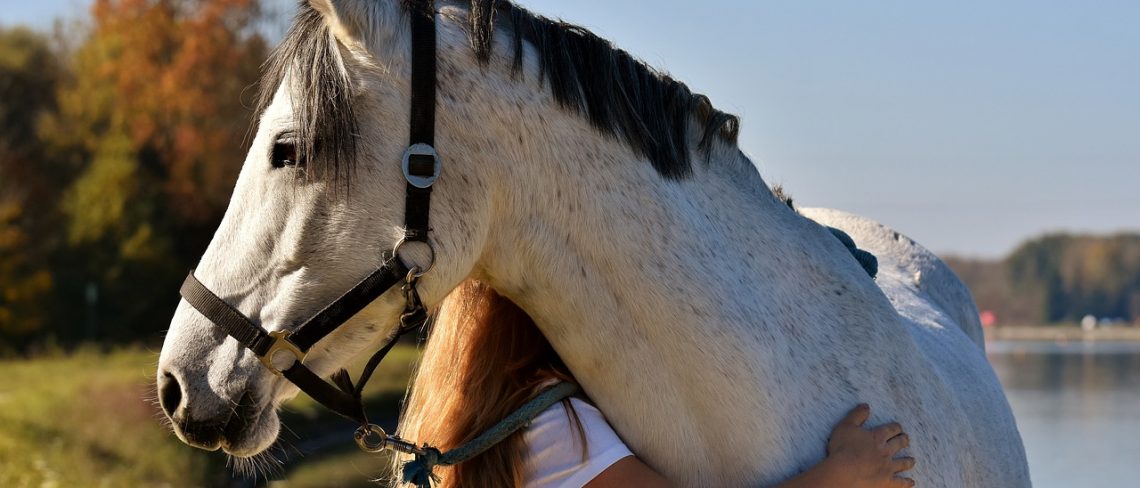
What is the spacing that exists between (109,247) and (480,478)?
26863 millimetres

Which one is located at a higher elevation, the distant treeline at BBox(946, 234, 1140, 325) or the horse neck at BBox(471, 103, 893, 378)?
the horse neck at BBox(471, 103, 893, 378)

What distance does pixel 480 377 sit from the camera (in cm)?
251

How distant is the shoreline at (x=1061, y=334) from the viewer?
4188cm

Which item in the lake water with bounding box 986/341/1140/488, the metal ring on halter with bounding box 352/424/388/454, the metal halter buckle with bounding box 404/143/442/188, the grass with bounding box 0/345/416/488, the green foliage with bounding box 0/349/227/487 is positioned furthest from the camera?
the lake water with bounding box 986/341/1140/488

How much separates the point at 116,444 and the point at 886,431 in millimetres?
9983

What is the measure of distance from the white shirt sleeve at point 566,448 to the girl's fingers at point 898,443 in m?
0.57

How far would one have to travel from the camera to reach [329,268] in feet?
6.91

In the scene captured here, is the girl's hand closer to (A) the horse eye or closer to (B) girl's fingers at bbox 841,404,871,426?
(B) girl's fingers at bbox 841,404,871,426

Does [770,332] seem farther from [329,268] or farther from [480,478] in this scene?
[329,268]

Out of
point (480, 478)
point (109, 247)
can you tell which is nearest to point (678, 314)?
point (480, 478)

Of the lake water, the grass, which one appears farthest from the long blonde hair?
the lake water

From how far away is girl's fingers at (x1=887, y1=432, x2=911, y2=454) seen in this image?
2.41 m

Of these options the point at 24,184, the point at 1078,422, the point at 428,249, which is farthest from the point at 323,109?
the point at 24,184

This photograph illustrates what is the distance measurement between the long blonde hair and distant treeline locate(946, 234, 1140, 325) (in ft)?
121
